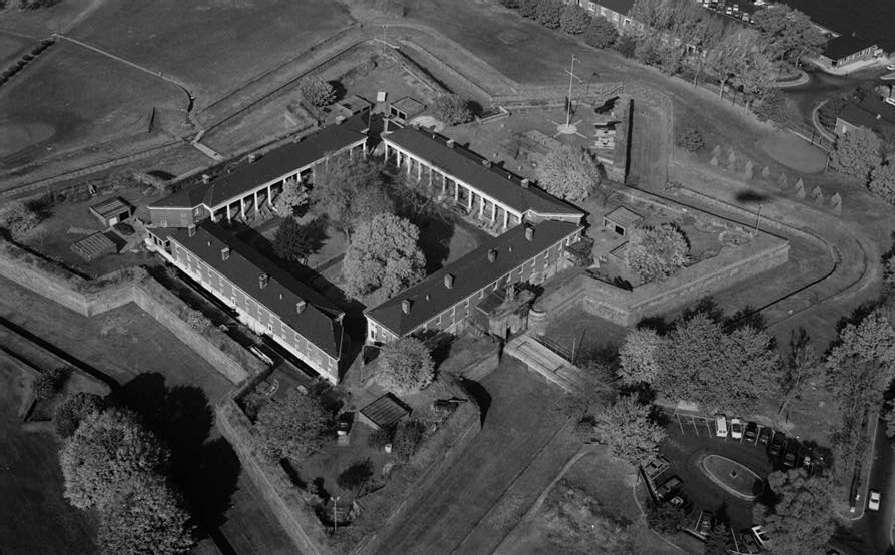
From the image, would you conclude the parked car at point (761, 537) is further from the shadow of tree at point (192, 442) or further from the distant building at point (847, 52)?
the distant building at point (847, 52)

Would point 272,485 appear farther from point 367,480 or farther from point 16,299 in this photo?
point 16,299

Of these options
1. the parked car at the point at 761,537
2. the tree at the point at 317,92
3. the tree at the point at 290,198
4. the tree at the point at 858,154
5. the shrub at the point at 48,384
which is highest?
the tree at the point at 858,154

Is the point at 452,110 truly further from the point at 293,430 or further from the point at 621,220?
the point at 293,430

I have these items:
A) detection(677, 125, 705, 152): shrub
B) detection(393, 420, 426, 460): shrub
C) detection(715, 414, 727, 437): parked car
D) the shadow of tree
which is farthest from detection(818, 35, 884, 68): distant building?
Answer: the shadow of tree

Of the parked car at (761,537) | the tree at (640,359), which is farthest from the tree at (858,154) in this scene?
the parked car at (761,537)

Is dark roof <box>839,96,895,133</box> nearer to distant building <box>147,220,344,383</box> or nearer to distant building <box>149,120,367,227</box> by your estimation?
distant building <box>149,120,367,227</box>

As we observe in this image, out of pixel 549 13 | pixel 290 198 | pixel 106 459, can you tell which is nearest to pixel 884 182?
pixel 549 13
